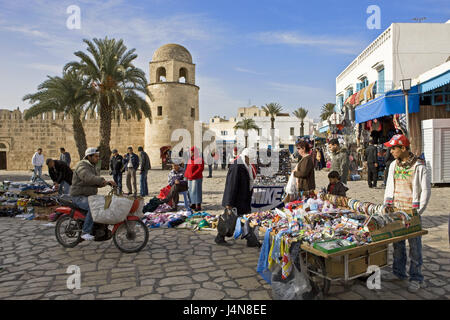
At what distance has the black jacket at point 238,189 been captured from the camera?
517 cm

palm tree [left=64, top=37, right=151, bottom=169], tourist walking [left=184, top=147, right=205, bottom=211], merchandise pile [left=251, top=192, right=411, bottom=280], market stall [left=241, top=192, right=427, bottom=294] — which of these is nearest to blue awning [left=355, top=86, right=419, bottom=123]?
tourist walking [left=184, top=147, right=205, bottom=211]

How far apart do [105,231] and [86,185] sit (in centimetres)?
77

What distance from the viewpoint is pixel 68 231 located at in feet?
17.5

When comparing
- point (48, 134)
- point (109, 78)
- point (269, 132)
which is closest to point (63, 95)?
point (109, 78)

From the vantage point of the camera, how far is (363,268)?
131 inches

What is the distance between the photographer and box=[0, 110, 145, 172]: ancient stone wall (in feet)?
95.0

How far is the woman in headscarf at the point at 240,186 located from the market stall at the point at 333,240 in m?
1.27

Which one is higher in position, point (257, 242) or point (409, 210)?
point (409, 210)

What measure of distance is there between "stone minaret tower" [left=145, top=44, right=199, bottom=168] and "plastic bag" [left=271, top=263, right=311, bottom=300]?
24.2 meters

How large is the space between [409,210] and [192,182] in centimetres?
540

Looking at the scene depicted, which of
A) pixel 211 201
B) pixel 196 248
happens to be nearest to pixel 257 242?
pixel 196 248

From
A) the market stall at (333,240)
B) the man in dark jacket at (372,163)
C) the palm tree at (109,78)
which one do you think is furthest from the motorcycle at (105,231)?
the palm tree at (109,78)

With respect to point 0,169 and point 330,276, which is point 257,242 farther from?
point 0,169

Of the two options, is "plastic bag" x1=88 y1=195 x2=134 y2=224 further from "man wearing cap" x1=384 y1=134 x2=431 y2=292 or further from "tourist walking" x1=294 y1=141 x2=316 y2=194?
"man wearing cap" x1=384 y1=134 x2=431 y2=292
